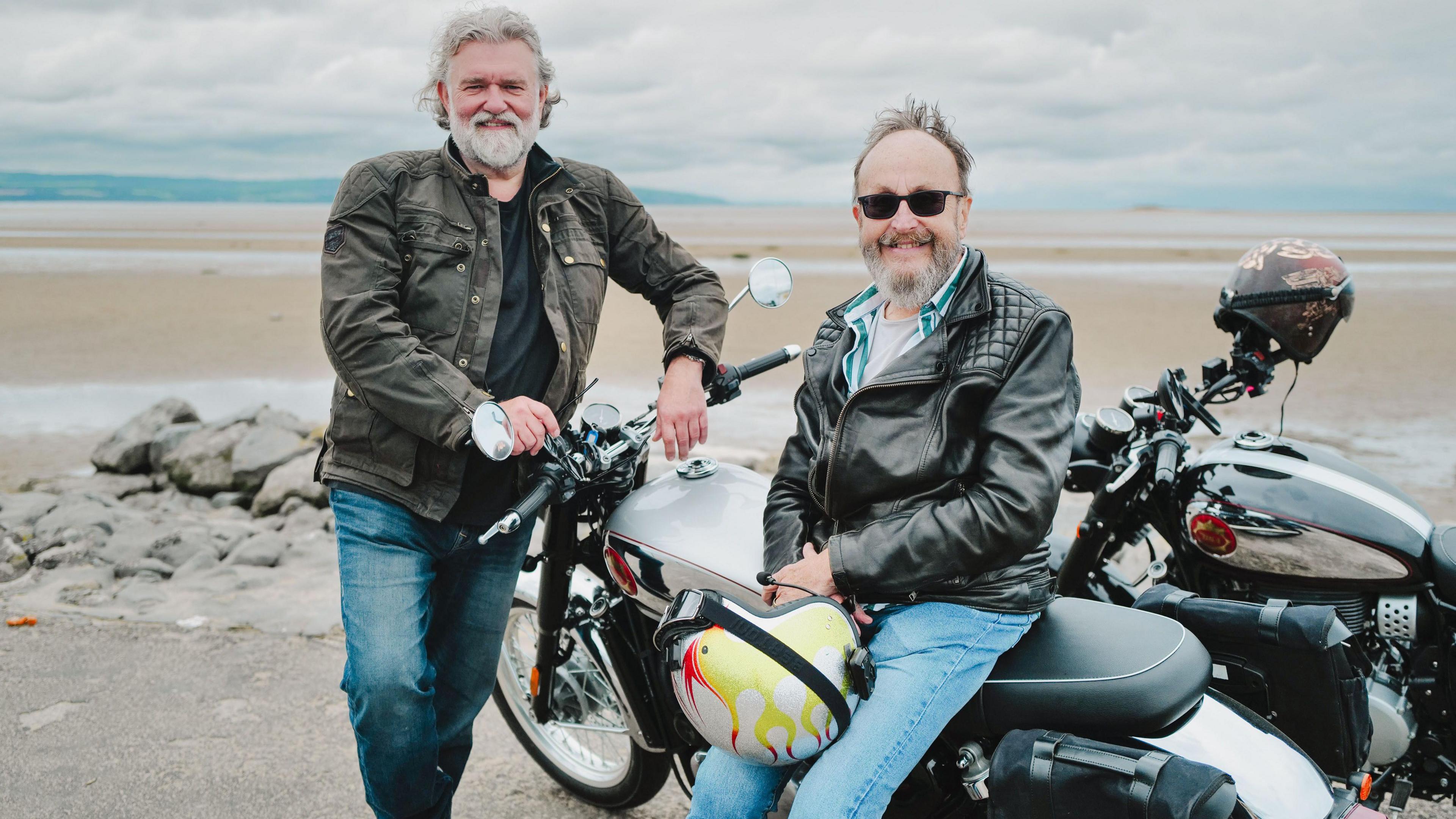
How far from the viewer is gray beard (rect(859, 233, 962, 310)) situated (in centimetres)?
261

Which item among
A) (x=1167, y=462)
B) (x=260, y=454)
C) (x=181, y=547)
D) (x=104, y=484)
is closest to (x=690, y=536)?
(x=1167, y=462)

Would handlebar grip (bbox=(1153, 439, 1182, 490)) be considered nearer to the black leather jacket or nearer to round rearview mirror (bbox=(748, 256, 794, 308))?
the black leather jacket

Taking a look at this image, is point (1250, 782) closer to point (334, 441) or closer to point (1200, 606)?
point (1200, 606)

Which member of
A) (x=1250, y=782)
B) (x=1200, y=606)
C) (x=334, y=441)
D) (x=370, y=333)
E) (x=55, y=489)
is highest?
(x=370, y=333)

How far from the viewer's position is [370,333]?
266 centimetres

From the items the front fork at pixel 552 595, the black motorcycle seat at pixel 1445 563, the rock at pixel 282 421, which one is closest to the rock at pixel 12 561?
the rock at pixel 282 421

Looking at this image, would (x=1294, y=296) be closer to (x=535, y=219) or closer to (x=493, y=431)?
(x=535, y=219)

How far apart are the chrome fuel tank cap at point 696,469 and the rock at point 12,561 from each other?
4508mm

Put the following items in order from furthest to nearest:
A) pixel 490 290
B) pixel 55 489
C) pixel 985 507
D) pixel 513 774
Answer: pixel 55 489
pixel 513 774
pixel 490 290
pixel 985 507

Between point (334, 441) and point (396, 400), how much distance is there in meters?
0.33

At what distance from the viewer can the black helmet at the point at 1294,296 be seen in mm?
3381

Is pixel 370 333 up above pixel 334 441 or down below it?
above

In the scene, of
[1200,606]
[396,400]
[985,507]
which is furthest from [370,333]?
[1200,606]

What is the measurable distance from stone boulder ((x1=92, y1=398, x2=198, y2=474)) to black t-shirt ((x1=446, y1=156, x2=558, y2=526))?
6567mm
